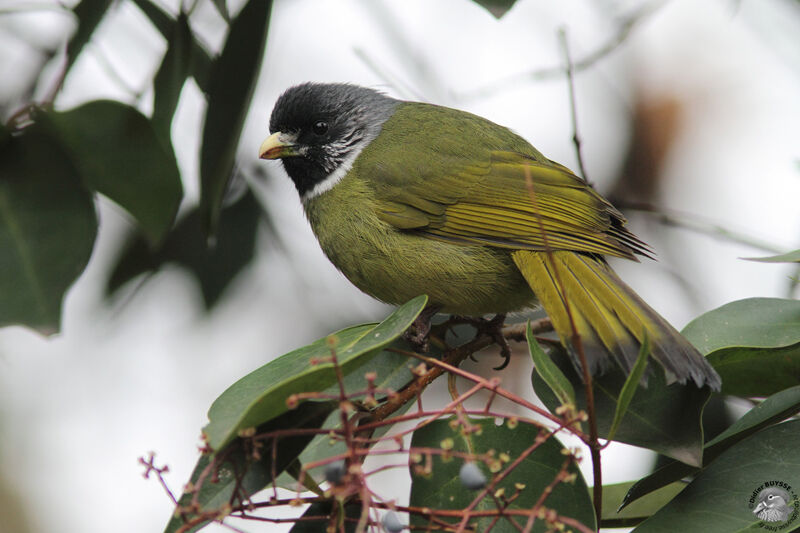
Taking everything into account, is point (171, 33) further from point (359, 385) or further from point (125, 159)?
point (359, 385)

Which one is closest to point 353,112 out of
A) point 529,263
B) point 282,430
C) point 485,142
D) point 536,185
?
point 485,142

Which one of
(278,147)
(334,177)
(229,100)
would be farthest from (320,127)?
(229,100)

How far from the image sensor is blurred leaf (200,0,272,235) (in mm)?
2684

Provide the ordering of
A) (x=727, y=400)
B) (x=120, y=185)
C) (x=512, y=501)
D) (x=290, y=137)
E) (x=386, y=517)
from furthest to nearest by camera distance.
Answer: (x=290, y=137), (x=727, y=400), (x=120, y=185), (x=512, y=501), (x=386, y=517)

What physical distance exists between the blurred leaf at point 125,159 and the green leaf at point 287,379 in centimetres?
79

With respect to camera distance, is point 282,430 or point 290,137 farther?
point 290,137

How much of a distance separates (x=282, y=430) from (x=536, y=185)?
60.6 inches

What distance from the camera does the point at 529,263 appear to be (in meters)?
2.92

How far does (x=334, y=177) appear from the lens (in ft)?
11.8

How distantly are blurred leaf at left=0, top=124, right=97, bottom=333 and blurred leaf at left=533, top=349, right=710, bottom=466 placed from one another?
4.41 feet

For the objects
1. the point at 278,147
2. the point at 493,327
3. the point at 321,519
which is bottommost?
the point at 321,519

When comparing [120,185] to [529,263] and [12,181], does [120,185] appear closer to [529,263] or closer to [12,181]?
[12,181]

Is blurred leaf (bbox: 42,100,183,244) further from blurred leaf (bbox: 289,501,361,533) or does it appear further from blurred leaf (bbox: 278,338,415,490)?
blurred leaf (bbox: 289,501,361,533)

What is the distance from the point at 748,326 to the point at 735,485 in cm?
45
